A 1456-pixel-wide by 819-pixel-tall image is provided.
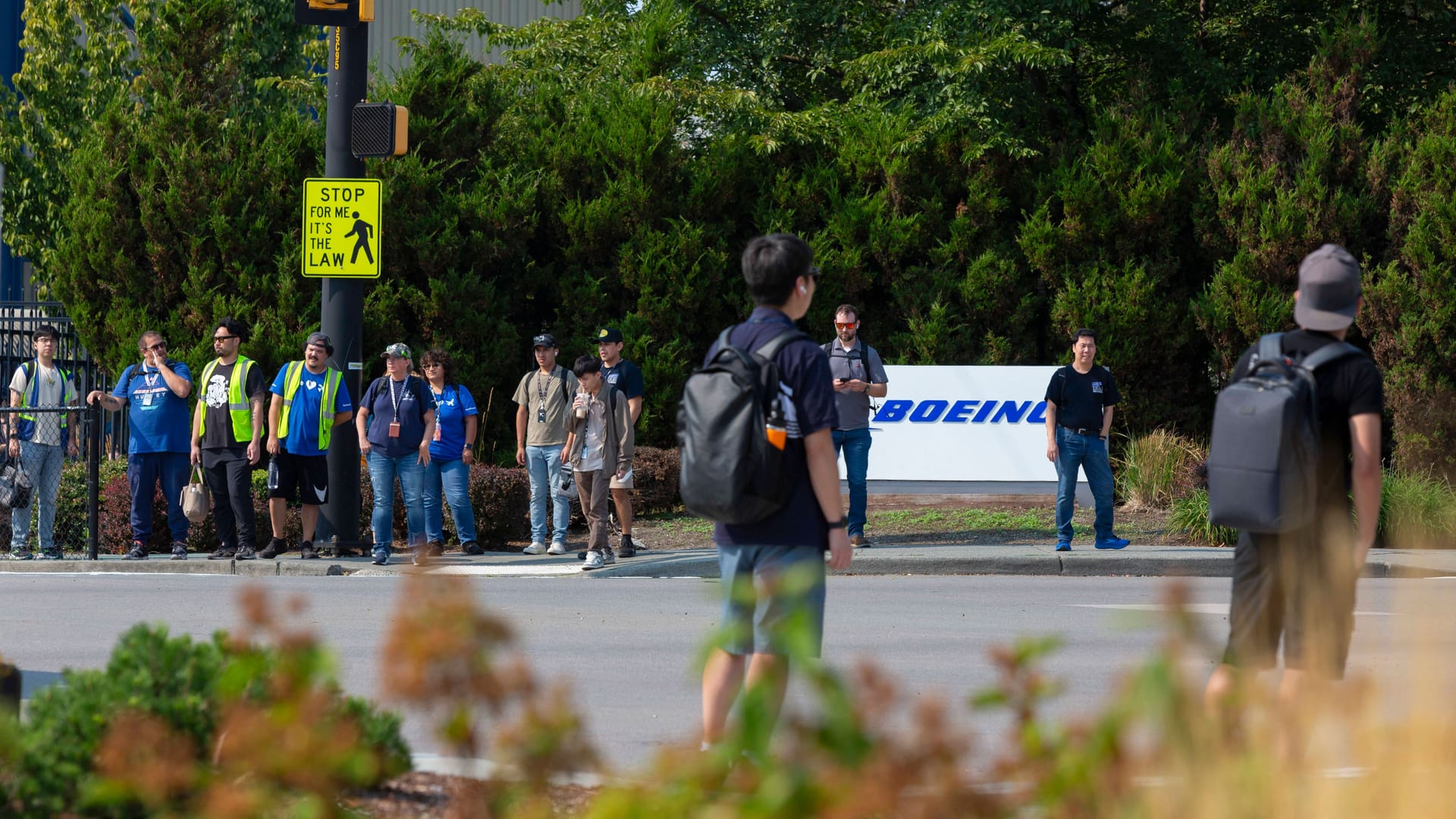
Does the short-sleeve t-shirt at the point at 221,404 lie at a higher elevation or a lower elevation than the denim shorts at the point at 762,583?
higher

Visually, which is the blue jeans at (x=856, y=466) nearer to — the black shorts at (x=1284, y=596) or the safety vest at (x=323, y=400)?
the safety vest at (x=323, y=400)

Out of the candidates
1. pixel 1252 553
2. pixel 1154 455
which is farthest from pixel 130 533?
pixel 1252 553

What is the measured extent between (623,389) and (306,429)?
2599mm

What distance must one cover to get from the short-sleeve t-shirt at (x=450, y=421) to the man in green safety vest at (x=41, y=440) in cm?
308

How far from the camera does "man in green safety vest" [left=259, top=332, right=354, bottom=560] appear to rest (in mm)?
12891

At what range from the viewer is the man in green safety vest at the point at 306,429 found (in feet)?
42.3

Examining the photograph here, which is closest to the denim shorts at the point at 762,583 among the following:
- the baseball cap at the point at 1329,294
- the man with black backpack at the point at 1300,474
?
the man with black backpack at the point at 1300,474

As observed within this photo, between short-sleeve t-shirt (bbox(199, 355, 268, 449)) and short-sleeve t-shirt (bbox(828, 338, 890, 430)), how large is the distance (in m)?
4.74

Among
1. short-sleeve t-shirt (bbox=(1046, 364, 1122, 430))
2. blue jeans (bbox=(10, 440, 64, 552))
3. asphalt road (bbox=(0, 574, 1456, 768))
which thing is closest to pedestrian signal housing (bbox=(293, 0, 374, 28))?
blue jeans (bbox=(10, 440, 64, 552))

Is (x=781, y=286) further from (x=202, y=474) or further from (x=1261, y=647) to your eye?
(x=202, y=474)

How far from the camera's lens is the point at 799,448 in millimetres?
4945

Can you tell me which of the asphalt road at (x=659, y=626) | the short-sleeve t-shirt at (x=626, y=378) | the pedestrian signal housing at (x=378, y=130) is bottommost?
the asphalt road at (x=659, y=626)

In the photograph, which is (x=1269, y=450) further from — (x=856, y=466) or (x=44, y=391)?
(x=44, y=391)

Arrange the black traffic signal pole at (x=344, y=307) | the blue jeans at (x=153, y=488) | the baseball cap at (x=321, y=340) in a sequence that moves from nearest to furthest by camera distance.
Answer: the baseball cap at (x=321, y=340) → the black traffic signal pole at (x=344, y=307) → the blue jeans at (x=153, y=488)
